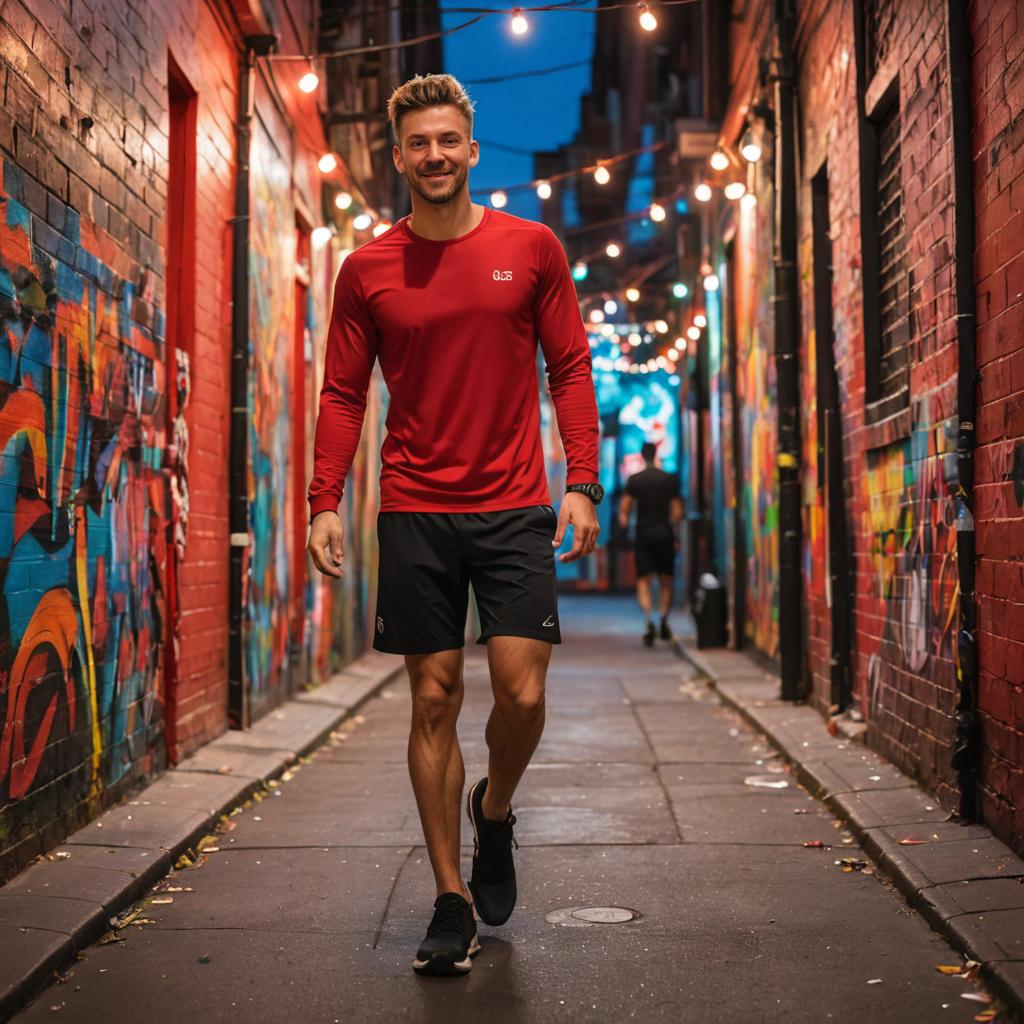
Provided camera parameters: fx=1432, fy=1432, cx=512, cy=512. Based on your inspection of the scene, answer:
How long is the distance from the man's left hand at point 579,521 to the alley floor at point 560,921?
3.83 ft

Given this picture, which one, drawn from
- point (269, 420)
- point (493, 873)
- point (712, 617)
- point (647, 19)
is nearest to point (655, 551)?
point (712, 617)

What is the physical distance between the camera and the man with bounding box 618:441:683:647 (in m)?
15.8

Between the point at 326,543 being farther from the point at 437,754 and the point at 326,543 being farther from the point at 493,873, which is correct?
the point at 493,873

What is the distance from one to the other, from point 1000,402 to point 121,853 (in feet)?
11.6

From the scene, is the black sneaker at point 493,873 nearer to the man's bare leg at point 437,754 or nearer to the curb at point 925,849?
the man's bare leg at point 437,754

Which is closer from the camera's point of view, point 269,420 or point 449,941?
point 449,941

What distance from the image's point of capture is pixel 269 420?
9586 millimetres

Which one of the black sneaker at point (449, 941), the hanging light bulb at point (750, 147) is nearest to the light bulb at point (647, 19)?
the hanging light bulb at point (750, 147)

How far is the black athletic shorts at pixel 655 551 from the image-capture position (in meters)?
15.8

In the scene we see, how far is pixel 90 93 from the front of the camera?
569 cm

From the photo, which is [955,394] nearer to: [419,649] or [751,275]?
[419,649]

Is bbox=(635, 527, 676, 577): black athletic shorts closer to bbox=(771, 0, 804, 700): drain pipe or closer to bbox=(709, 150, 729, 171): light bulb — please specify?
bbox=(709, 150, 729, 171): light bulb

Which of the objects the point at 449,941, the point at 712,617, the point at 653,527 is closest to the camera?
the point at 449,941

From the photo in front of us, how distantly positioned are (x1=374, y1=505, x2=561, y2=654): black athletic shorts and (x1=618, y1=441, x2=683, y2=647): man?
1170 centimetres
